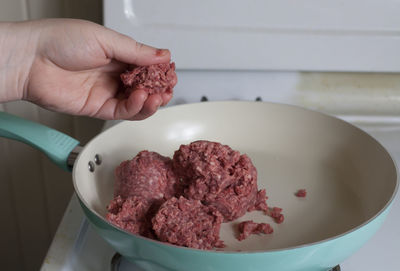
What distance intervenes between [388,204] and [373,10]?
0.55m

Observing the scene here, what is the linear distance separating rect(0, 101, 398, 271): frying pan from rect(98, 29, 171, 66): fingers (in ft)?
0.65

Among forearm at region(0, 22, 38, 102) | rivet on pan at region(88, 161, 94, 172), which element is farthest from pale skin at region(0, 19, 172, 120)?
rivet on pan at region(88, 161, 94, 172)

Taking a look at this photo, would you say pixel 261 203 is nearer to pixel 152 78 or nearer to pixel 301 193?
pixel 301 193

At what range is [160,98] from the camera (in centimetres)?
81

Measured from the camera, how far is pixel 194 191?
0.80 metres

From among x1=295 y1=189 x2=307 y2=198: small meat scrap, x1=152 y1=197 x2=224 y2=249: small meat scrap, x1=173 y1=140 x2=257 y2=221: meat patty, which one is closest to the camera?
x1=152 y1=197 x2=224 y2=249: small meat scrap

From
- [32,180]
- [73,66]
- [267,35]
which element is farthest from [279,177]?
[32,180]

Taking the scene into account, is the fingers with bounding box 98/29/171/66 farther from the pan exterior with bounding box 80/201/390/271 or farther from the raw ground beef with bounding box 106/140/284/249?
the pan exterior with bounding box 80/201/390/271

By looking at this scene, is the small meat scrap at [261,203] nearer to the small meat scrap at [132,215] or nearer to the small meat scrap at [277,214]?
the small meat scrap at [277,214]

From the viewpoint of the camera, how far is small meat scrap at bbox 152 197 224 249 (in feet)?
2.24

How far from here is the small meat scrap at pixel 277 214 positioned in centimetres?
82

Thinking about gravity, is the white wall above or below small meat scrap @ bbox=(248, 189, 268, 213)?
below

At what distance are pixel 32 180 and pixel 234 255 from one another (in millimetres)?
A: 1102

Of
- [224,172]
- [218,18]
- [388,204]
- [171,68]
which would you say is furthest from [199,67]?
[388,204]
